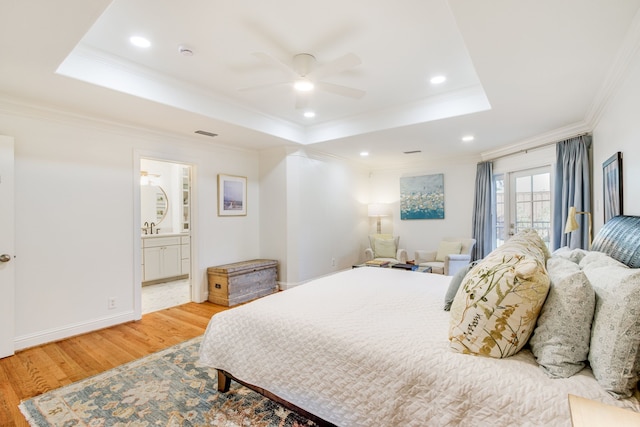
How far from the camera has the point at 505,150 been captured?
4965 mm

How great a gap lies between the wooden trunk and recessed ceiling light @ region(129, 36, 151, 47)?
280cm

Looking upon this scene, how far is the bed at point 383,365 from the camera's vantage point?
1148 mm

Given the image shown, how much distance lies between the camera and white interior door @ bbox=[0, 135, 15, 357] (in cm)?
276

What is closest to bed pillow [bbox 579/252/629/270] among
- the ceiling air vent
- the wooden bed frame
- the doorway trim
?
the wooden bed frame

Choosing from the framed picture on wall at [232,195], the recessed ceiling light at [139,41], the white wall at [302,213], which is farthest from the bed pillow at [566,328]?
the framed picture on wall at [232,195]

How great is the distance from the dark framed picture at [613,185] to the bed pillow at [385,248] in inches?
135

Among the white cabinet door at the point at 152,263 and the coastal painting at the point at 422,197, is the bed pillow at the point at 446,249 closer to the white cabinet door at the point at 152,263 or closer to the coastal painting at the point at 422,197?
the coastal painting at the point at 422,197

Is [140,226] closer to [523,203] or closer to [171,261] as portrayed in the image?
[171,261]

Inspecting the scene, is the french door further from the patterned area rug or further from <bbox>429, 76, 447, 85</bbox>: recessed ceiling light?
the patterned area rug

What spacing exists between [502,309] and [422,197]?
5178 millimetres

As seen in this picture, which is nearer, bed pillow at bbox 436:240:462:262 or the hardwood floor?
the hardwood floor

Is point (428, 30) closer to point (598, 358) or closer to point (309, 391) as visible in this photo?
point (598, 358)

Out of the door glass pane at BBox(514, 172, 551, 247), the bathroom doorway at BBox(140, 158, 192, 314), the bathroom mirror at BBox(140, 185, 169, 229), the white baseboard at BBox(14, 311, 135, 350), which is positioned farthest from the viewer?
the bathroom mirror at BBox(140, 185, 169, 229)

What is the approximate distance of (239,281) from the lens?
14.5ft
